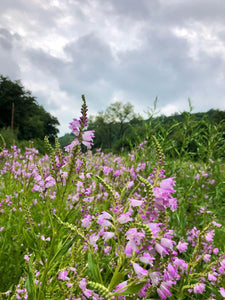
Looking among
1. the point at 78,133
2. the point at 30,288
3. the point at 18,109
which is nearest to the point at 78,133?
the point at 78,133

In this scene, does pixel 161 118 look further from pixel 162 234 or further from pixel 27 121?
pixel 27 121

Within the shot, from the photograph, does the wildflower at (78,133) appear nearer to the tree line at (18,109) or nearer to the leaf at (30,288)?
the leaf at (30,288)

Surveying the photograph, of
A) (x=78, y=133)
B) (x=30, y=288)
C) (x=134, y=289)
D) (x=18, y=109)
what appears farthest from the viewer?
(x=18, y=109)

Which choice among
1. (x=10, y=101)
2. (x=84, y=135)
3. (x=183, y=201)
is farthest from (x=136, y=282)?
→ (x=10, y=101)

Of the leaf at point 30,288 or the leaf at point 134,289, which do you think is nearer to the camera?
the leaf at point 134,289

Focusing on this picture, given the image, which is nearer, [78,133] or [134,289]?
[134,289]

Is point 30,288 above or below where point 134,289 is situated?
below

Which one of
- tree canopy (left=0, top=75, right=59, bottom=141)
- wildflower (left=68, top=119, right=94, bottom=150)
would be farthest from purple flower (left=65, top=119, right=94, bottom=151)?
tree canopy (left=0, top=75, right=59, bottom=141)

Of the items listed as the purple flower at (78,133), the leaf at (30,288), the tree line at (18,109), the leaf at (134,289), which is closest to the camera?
the leaf at (134,289)

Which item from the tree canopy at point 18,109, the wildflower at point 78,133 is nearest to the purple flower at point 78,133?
the wildflower at point 78,133

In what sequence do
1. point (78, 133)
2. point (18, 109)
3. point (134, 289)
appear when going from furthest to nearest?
1. point (18, 109)
2. point (78, 133)
3. point (134, 289)

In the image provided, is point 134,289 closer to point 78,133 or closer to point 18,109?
point 78,133

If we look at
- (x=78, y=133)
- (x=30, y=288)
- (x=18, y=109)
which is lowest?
(x=30, y=288)

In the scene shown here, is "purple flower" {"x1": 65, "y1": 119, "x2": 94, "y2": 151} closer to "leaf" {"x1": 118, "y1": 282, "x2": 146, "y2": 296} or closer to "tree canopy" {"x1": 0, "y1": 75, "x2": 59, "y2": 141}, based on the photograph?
"leaf" {"x1": 118, "y1": 282, "x2": 146, "y2": 296}
